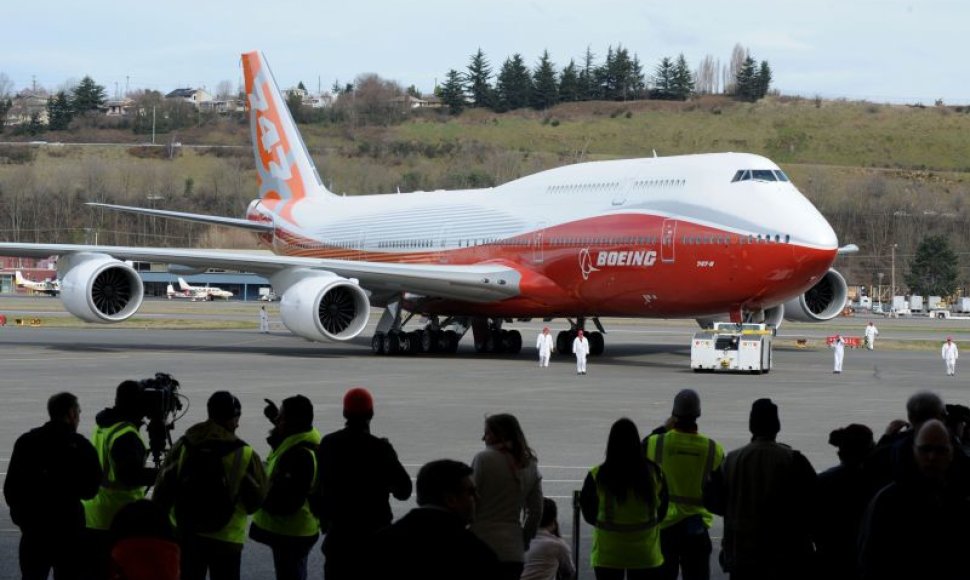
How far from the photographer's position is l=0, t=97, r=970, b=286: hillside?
130 m

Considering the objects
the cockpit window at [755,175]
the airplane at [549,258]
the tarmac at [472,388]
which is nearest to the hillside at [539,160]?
the airplane at [549,258]

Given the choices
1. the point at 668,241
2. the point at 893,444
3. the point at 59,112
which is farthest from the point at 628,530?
the point at 59,112

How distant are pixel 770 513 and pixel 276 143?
3996 centimetres

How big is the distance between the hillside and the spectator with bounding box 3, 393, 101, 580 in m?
111

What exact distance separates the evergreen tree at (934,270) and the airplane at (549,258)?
79580 millimetres

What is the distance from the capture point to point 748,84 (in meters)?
194

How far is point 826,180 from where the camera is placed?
149625 millimetres

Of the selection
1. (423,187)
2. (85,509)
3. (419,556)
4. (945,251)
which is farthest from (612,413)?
(423,187)

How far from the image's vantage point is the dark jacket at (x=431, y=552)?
17.1ft

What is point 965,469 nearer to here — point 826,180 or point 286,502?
point 286,502

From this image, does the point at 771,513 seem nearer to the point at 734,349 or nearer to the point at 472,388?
the point at 472,388

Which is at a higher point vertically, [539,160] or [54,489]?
[539,160]

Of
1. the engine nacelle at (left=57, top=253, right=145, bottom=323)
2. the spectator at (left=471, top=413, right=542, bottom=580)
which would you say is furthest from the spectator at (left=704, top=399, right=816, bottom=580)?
the engine nacelle at (left=57, top=253, right=145, bottom=323)

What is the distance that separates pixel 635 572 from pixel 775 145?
16808 cm
